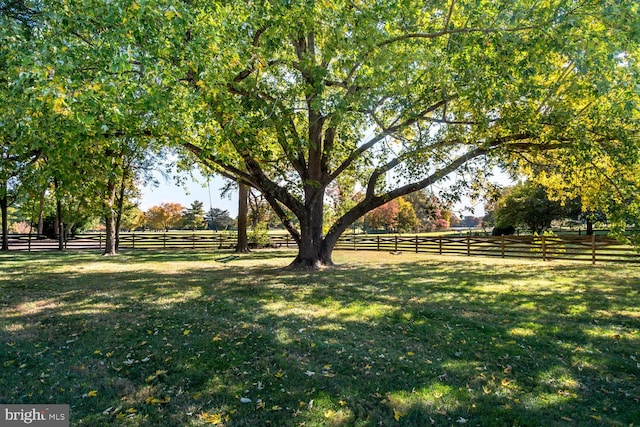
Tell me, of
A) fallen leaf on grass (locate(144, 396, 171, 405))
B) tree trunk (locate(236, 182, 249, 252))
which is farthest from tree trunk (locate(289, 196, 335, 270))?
tree trunk (locate(236, 182, 249, 252))

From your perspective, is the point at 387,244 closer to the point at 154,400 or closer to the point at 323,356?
the point at 323,356

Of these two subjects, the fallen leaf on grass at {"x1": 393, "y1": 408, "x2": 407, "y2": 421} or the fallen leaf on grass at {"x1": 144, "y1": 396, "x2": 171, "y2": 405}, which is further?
the fallen leaf on grass at {"x1": 144, "y1": 396, "x2": 171, "y2": 405}

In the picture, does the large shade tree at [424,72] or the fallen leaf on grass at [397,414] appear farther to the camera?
the large shade tree at [424,72]

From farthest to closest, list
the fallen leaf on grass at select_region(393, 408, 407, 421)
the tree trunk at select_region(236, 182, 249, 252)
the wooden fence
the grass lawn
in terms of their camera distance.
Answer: the tree trunk at select_region(236, 182, 249, 252), the wooden fence, the grass lawn, the fallen leaf on grass at select_region(393, 408, 407, 421)

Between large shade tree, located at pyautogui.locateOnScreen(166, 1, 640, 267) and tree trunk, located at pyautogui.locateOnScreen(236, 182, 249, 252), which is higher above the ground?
large shade tree, located at pyautogui.locateOnScreen(166, 1, 640, 267)

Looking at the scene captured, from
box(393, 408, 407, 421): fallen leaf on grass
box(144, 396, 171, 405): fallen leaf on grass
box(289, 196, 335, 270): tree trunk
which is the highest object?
box(289, 196, 335, 270): tree trunk

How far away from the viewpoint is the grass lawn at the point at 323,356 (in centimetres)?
338

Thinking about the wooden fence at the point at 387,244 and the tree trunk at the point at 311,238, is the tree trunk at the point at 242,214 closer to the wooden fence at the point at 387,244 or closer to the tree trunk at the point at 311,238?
the wooden fence at the point at 387,244

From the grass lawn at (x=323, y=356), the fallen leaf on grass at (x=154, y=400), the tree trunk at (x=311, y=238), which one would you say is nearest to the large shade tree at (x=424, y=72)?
the tree trunk at (x=311, y=238)

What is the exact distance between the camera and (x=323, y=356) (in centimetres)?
456

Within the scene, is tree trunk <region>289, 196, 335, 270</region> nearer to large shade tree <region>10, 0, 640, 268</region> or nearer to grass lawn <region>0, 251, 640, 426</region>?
large shade tree <region>10, 0, 640, 268</region>

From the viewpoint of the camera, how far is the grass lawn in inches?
133

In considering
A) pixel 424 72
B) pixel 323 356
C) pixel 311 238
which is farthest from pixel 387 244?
pixel 323 356

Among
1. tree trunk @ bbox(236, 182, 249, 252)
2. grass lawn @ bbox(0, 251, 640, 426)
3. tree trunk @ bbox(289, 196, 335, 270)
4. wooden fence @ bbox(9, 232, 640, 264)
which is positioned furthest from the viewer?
tree trunk @ bbox(236, 182, 249, 252)
